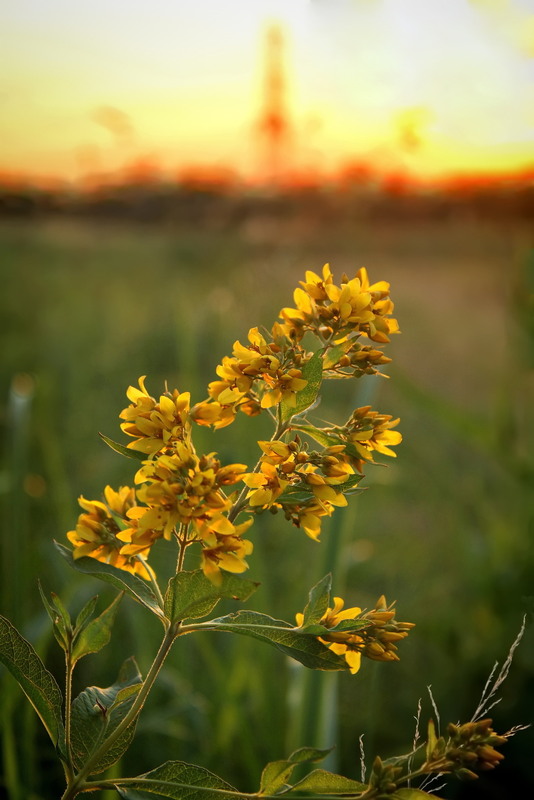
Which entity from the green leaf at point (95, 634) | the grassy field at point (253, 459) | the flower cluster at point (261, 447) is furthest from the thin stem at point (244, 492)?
the grassy field at point (253, 459)

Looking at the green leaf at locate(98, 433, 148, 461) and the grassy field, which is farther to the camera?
the grassy field

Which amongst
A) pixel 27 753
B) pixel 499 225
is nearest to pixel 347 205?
pixel 499 225

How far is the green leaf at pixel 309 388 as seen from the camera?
530 mm

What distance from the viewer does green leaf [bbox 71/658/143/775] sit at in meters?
0.55

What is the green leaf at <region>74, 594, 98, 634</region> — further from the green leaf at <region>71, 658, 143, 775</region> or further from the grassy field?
the grassy field

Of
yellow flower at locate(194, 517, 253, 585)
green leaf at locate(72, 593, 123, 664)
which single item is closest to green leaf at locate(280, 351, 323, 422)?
yellow flower at locate(194, 517, 253, 585)

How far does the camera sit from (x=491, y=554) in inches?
71.1

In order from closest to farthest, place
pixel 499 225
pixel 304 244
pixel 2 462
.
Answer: pixel 2 462 < pixel 499 225 < pixel 304 244

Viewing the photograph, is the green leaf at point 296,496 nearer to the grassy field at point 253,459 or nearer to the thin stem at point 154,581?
the thin stem at point 154,581

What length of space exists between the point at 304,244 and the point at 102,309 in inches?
43.8

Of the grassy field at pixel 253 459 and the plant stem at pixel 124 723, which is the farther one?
the grassy field at pixel 253 459

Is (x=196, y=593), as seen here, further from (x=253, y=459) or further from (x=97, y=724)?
(x=253, y=459)

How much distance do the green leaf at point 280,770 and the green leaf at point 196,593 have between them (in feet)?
0.40

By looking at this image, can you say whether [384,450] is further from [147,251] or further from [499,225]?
[147,251]
